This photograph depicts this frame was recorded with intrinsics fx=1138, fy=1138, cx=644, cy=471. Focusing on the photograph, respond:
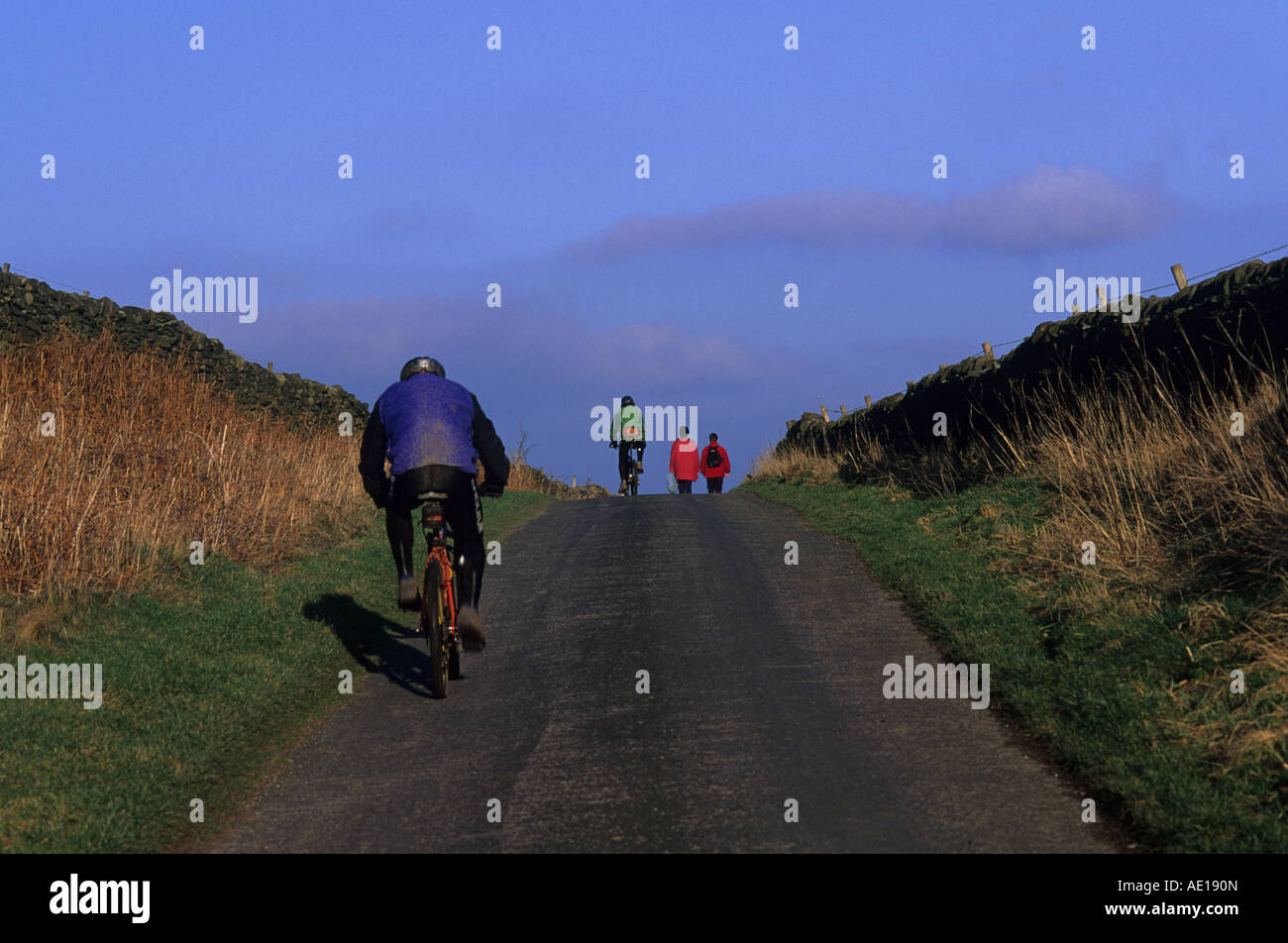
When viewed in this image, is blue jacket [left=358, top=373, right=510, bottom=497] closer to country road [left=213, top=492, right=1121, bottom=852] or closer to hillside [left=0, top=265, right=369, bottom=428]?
country road [left=213, top=492, right=1121, bottom=852]

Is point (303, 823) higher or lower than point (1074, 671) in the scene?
lower

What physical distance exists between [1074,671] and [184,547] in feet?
28.5

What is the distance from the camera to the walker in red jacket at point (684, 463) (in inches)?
1109

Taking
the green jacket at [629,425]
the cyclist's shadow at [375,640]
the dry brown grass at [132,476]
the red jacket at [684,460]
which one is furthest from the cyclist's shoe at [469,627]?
the red jacket at [684,460]

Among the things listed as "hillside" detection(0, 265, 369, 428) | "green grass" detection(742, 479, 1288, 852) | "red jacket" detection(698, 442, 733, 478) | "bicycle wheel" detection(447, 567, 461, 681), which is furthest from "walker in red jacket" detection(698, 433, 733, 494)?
"bicycle wheel" detection(447, 567, 461, 681)

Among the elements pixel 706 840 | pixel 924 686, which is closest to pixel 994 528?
pixel 924 686

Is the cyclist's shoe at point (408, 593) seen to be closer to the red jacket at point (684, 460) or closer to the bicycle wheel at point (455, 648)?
the bicycle wheel at point (455, 648)

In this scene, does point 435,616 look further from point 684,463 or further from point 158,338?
point 684,463

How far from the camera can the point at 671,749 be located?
6641 millimetres

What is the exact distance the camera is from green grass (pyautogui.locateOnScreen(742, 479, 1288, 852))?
5266 mm

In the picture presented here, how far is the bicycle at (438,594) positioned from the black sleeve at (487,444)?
1.84 feet

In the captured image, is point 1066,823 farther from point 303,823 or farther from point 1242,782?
point 303,823
